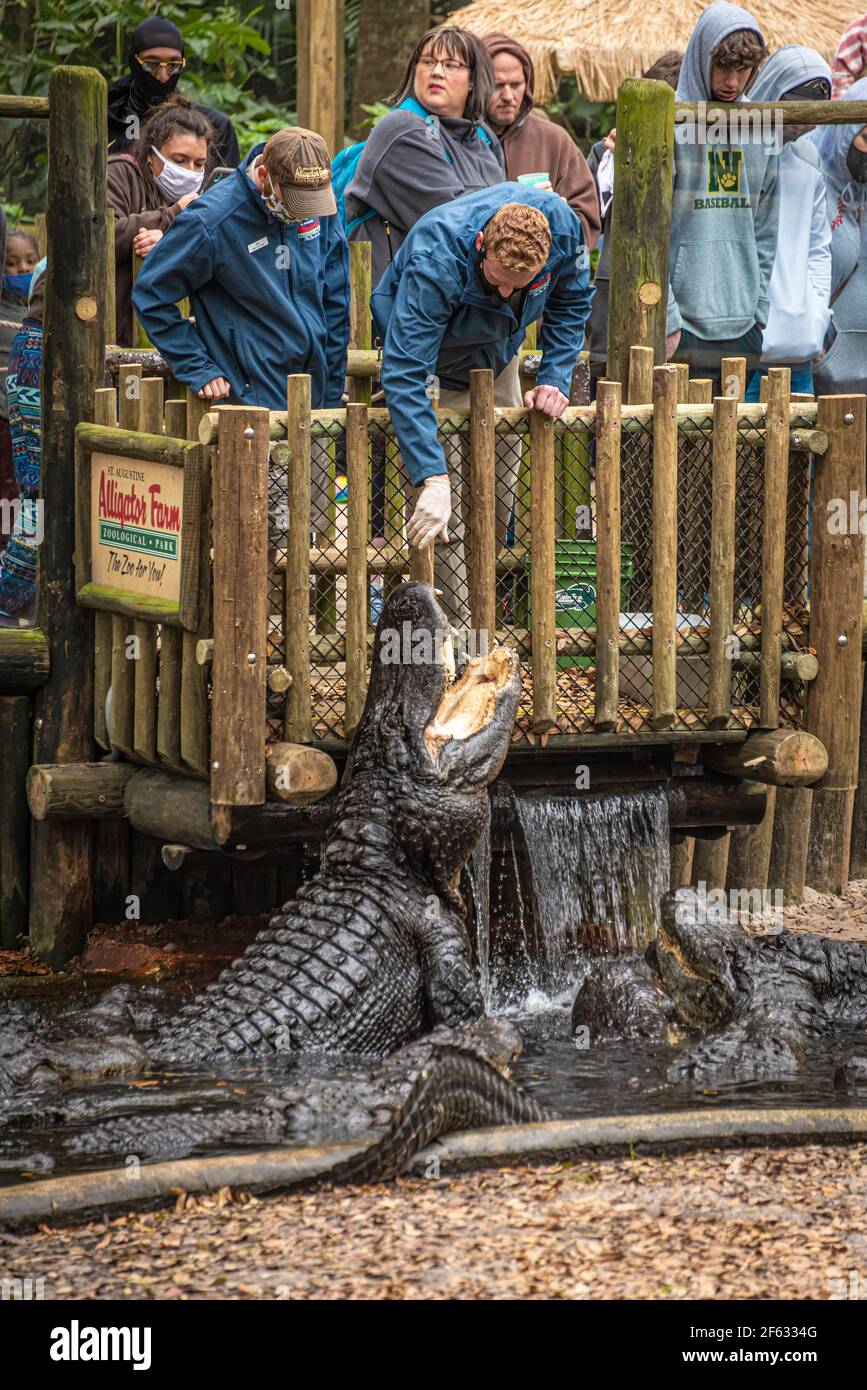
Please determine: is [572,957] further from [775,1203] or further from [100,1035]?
[775,1203]

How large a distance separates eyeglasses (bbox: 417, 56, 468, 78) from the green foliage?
685 cm

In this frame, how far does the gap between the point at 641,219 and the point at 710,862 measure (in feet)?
8.35

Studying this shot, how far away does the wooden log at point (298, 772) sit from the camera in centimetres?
581

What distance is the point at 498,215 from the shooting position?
226 inches

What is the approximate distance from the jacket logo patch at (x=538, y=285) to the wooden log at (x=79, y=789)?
2.20 meters

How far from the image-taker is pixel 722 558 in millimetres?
6266

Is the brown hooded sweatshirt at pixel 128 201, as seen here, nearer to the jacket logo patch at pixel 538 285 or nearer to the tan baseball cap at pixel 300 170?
the tan baseball cap at pixel 300 170

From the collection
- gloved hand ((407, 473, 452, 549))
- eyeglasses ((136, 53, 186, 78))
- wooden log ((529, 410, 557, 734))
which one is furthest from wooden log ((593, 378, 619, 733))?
eyeglasses ((136, 53, 186, 78))

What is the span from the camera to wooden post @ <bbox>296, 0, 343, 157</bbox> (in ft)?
35.6

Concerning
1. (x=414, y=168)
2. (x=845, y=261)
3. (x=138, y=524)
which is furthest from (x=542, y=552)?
(x=845, y=261)

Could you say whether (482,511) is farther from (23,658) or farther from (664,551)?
(23,658)

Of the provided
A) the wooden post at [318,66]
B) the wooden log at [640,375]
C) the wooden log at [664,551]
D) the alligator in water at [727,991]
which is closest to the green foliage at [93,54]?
the wooden post at [318,66]
